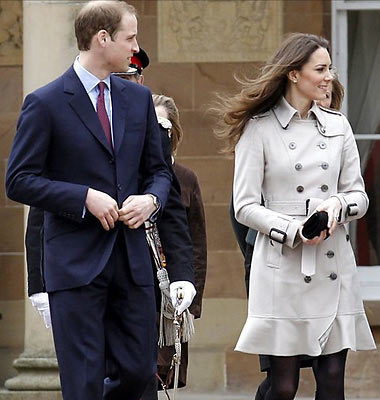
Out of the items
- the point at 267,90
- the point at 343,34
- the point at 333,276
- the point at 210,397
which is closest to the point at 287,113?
the point at 267,90

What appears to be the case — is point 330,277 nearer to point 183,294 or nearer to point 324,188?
point 324,188

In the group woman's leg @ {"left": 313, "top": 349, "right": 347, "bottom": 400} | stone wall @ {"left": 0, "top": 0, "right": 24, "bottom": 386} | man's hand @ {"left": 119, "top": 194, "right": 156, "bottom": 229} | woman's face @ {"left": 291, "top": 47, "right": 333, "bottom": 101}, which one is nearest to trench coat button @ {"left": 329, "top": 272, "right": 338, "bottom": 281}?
woman's leg @ {"left": 313, "top": 349, "right": 347, "bottom": 400}

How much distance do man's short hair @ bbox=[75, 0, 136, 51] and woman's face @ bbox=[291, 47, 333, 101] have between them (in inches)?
41.8

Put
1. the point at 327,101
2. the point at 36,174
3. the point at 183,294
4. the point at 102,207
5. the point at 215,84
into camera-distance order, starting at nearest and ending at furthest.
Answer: the point at 102,207, the point at 36,174, the point at 183,294, the point at 327,101, the point at 215,84

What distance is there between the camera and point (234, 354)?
31.7 ft

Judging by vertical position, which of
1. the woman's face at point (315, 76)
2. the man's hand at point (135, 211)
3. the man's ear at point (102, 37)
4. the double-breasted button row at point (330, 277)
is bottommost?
the double-breasted button row at point (330, 277)

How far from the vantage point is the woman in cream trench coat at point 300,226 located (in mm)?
6473

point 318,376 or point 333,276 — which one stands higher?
point 333,276

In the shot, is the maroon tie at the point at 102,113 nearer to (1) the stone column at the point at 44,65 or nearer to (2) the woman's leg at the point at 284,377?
(2) the woman's leg at the point at 284,377

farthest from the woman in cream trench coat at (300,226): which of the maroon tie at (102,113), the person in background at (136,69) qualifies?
the maroon tie at (102,113)

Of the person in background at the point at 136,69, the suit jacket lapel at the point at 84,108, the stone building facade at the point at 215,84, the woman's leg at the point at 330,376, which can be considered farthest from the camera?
the stone building facade at the point at 215,84

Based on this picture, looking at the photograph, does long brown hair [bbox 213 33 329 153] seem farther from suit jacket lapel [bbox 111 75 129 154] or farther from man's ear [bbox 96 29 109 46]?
man's ear [bbox 96 29 109 46]

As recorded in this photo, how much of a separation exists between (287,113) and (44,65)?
8.86ft

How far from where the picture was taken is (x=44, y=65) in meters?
8.97
